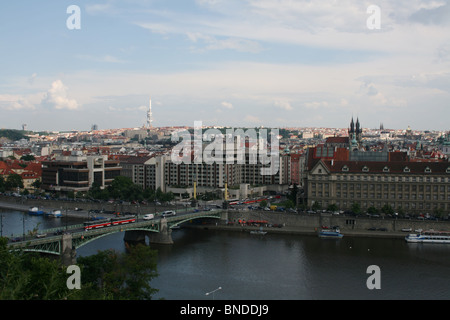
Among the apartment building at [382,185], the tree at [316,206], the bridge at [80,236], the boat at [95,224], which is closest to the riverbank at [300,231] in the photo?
the bridge at [80,236]

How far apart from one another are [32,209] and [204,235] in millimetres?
15541

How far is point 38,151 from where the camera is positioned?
286 feet

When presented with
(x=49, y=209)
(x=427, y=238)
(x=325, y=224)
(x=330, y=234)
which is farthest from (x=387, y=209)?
(x=49, y=209)

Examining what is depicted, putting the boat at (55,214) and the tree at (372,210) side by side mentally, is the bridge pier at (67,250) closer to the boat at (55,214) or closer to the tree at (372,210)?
the boat at (55,214)

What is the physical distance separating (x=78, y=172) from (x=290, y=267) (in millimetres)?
26988

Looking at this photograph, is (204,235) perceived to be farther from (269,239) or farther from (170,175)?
(170,175)

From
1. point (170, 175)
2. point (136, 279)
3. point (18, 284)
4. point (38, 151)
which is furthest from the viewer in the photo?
point (38, 151)

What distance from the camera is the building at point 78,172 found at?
149 feet

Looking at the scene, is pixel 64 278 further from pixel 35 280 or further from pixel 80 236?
pixel 80 236

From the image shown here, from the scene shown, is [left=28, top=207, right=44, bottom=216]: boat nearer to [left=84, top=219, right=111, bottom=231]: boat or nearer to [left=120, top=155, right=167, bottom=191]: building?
[left=120, top=155, right=167, bottom=191]: building

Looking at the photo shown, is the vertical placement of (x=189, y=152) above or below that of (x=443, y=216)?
above

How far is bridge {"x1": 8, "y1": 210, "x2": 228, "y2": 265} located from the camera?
67.3 feet
